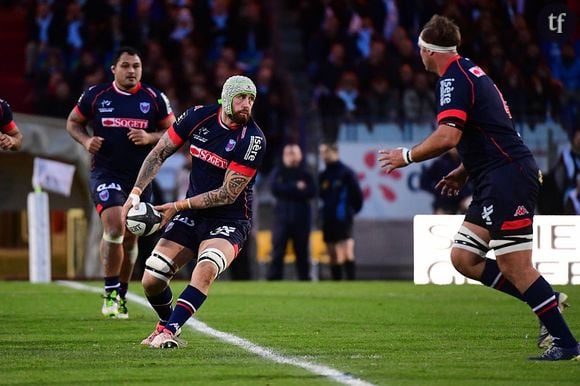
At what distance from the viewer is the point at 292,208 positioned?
19938 mm

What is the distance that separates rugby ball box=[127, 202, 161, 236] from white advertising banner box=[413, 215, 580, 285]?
7603mm

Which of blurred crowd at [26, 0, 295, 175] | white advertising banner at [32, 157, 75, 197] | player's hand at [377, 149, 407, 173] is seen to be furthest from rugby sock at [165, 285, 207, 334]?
blurred crowd at [26, 0, 295, 175]

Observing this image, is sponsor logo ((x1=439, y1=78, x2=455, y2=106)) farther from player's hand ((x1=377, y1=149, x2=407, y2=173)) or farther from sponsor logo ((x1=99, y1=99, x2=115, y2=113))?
sponsor logo ((x1=99, y1=99, x2=115, y2=113))

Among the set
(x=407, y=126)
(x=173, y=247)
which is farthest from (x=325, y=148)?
(x=173, y=247)

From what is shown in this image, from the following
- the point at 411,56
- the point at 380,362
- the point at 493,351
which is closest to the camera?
the point at 380,362

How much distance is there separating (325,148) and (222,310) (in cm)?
→ 743

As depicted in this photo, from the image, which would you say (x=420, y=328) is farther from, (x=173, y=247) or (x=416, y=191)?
(x=416, y=191)

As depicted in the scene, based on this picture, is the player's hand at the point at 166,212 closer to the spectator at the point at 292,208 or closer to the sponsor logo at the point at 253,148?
the sponsor logo at the point at 253,148

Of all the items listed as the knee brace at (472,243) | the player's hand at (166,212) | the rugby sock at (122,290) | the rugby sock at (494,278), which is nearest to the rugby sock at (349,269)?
the rugby sock at (122,290)

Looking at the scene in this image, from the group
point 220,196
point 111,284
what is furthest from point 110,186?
point 220,196

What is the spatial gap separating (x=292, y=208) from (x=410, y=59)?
5033 mm

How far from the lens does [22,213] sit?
71.4ft

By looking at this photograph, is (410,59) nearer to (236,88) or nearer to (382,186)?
(382,186)

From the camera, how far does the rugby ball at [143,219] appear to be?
9523 millimetres
